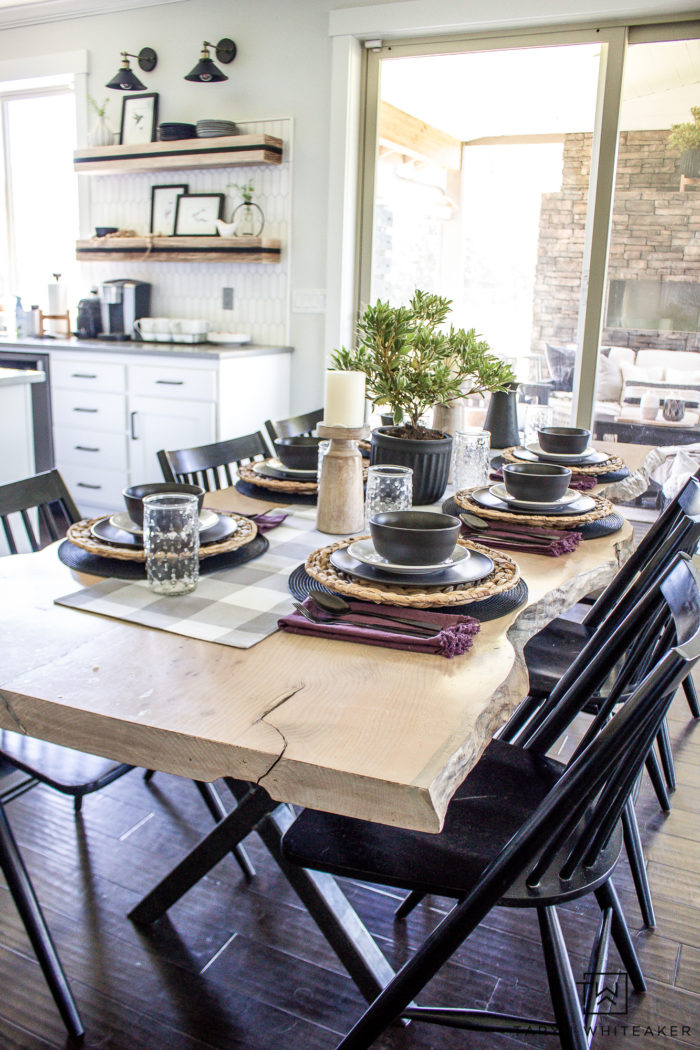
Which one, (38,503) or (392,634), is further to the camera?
(38,503)

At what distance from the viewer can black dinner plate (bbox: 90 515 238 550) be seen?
1.54 m

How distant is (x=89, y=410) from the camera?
4602 mm

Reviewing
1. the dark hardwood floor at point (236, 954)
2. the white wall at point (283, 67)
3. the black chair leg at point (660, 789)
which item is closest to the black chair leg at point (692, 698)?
the black chair leg at point (660, 789)

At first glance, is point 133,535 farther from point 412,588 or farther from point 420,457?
point 420,457

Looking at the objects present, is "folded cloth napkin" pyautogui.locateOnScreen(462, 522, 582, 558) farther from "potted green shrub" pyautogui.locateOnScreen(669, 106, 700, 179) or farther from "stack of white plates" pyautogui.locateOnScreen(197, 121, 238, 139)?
"stack of white plates" pyautogui.locateOnScreen(197, 121, 238, 139)

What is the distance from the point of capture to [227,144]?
4.47 m

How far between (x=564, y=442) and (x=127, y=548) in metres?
1.46

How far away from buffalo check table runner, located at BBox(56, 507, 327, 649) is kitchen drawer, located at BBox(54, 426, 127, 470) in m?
3.21

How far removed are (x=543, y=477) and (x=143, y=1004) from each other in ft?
4.18

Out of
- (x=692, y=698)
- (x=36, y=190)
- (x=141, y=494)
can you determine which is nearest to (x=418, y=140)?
(x=36, y=190)

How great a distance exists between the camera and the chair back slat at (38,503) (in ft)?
5.72

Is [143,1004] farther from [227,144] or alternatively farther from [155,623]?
[227,144]

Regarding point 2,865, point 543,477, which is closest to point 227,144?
point 543,477

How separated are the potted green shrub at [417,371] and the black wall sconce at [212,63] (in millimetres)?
3123
